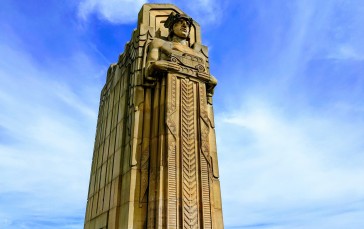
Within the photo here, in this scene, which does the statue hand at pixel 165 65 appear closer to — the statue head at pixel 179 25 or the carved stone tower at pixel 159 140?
the carved stone tower at pixel 159 140

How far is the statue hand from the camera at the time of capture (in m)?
9.38

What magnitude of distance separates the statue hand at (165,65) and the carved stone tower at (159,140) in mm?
29

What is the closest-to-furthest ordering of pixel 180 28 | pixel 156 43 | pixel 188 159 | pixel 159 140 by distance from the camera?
pixel 188 159, pixel 159 140, pixel 156 43, pixel 180 28

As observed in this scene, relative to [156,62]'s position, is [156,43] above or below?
above

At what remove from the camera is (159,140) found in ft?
28.5

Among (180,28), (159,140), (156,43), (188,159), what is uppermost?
(180,28)

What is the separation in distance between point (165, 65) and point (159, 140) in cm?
226

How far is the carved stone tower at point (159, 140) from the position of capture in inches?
314

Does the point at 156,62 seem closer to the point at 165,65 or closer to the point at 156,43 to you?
the point at 165,65

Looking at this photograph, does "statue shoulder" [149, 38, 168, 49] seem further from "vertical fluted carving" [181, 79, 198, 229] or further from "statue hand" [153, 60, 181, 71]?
"vertical fluted carving" [181, 79, 198, 229]

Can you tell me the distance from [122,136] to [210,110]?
3101 millimetres

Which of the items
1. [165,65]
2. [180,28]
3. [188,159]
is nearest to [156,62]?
[165,65]

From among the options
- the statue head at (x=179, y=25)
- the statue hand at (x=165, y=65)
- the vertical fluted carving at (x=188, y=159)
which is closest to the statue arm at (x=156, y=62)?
the statue hand at (x=165, y=65)

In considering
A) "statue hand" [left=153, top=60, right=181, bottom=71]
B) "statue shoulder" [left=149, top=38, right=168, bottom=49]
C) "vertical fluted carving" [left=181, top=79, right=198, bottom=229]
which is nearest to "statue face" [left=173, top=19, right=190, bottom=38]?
"statue shoulder" [left=149, top=38, right=168, bottom=49]
